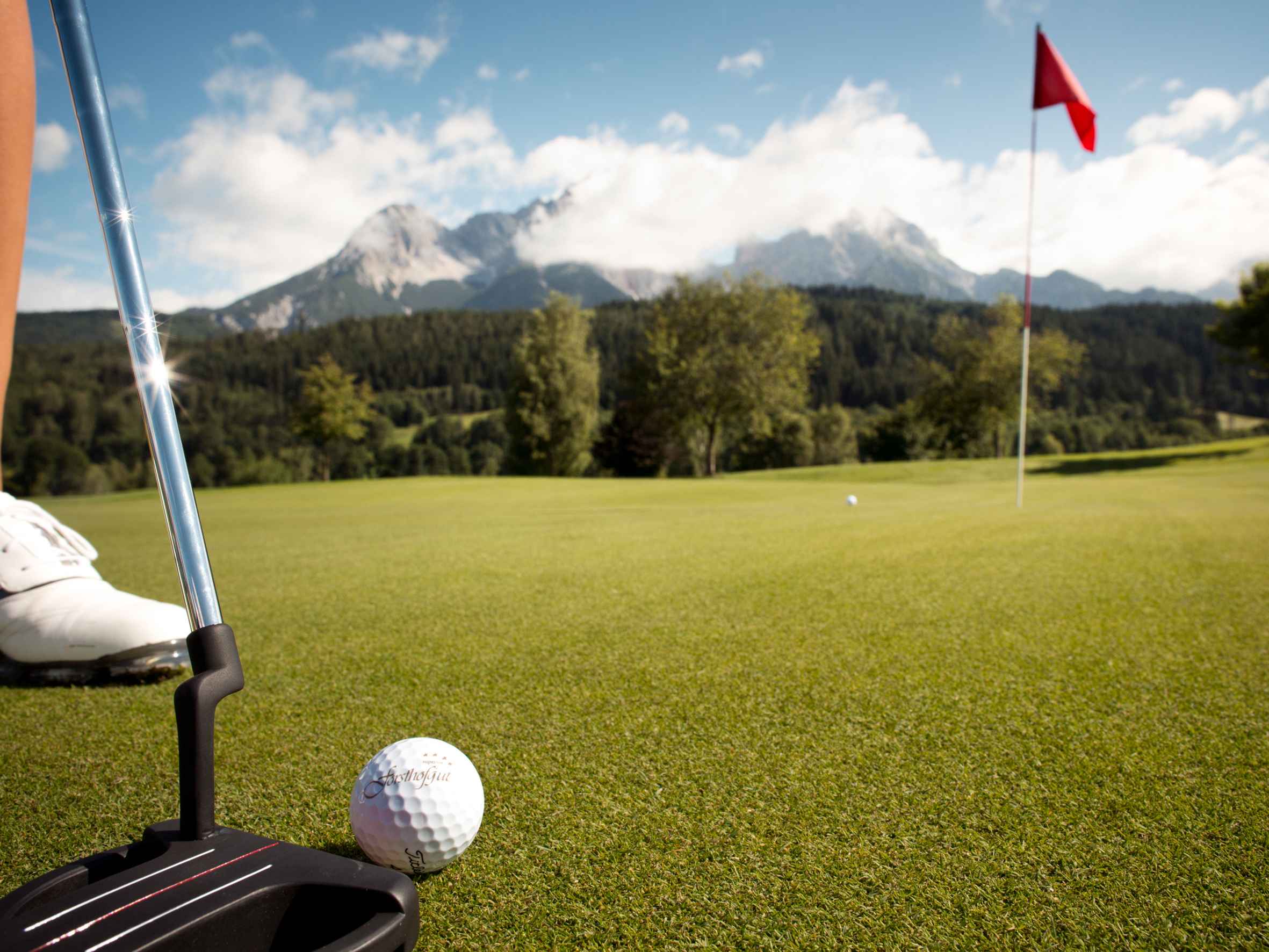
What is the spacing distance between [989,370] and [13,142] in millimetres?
47257

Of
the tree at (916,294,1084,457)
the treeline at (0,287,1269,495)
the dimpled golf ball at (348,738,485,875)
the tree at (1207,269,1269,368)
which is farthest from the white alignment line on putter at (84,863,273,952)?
the tree at (916,294,1084,457)

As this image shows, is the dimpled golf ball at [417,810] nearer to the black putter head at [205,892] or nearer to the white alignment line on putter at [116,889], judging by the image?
the black putter head at [205,892]

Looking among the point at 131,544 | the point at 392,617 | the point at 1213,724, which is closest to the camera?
the point at 1213,724

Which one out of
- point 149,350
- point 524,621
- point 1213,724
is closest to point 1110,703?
point 1213,724

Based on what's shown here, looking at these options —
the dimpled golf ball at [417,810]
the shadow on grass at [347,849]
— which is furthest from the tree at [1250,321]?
the shadow on grass at [347,849]

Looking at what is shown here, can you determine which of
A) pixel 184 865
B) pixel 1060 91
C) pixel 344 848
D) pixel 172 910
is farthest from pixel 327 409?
pixel 172 910

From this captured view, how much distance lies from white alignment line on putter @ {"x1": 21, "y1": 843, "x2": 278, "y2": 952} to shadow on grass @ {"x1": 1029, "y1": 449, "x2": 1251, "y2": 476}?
957 inches

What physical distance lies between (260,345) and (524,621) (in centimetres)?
10071

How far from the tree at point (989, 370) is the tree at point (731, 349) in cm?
1526

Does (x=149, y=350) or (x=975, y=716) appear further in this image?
(x=975, y=716)

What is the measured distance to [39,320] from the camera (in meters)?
130

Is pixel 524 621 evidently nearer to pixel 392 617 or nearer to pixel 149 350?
pixel 392 617

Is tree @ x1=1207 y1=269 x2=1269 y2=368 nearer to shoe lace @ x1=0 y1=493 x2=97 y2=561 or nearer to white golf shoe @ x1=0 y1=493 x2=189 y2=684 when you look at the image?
white golf shoe @ x1=0 y1=493 x2=189 y2=684

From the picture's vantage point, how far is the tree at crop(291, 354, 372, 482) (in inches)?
1496
